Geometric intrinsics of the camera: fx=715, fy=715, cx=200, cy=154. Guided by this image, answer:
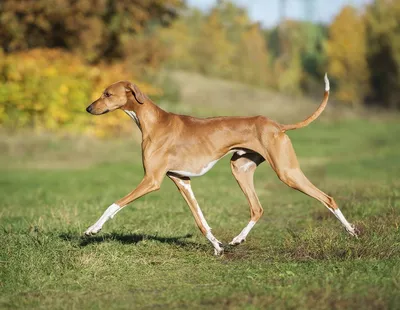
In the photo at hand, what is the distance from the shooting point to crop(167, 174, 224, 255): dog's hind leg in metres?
8.05

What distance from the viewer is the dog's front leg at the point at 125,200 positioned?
755 centimetres

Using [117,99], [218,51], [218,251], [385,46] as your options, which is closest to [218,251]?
[218,251]

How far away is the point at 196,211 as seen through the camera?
8312 millimetres

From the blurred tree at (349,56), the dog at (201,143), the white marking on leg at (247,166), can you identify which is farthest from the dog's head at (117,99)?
the blurred tree at (349,56)

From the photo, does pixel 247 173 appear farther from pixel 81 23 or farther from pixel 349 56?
pixel 349 56

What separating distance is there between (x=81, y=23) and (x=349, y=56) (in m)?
38.1

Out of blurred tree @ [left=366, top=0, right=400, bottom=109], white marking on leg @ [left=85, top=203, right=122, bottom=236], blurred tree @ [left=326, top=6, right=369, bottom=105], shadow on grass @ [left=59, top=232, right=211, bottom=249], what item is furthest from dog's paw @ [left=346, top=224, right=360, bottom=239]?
blurred tree @ [left=326, top=6, right=369, bottom=105]

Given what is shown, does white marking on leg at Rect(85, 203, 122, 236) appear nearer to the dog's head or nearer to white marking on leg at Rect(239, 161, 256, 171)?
the dog's head

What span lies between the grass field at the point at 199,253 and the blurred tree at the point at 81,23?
11.1 metres

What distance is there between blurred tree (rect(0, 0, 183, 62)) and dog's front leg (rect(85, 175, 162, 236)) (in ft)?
59.4

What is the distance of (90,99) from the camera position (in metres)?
24.0

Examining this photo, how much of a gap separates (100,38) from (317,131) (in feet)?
49.0

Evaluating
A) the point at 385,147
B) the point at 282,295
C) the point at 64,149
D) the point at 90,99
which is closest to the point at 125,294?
the point at 282,295

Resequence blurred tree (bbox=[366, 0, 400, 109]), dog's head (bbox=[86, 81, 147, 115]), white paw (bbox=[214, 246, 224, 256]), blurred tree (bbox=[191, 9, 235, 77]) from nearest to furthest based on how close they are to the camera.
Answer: white paw (bbox=[214, 246, 224, 256])
dog's head (bbox=[86, 81, 147, 115])
blurred tree (bbox=[366, 0, 400, 109])
blurred tree (bbox=[191, 9, 235, 77])
